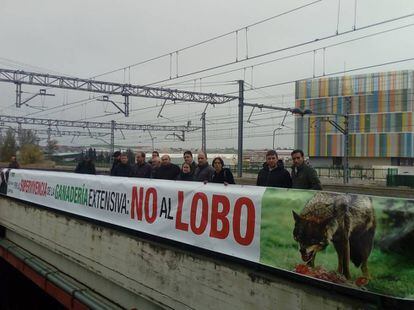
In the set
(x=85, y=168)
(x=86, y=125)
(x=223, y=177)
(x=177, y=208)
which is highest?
(x=86, y=125)

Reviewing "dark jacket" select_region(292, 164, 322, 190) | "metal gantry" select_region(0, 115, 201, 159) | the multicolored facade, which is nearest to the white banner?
"dark jacket" select_region(292, 164, 322, 190)

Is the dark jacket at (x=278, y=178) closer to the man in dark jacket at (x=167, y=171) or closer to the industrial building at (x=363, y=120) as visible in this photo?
the man in dark jacket at (x=167, y=171)

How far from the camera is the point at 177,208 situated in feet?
17.1

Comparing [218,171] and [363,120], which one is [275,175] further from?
[363,120]

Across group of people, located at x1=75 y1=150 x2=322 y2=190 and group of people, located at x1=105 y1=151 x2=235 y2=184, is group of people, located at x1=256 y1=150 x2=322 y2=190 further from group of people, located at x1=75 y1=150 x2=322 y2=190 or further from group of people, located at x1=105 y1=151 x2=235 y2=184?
group of people, located at x1=105 y1=151 x2=235 y2=184

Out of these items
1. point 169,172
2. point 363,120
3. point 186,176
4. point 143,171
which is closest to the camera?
point 186,176

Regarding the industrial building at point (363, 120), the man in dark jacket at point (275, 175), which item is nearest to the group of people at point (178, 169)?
the man in dark jacket at point (275, 175)

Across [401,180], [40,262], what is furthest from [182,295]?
[401,180]

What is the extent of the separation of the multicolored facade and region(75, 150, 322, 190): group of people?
63.3 meters

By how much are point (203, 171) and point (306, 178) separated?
168 cm

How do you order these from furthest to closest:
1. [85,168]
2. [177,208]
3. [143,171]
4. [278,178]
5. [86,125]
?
1. [86,125]
2. [85,168]
3. [143,171]
4. [278,178]
5. [177,208]

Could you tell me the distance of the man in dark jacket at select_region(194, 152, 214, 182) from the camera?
713 cm

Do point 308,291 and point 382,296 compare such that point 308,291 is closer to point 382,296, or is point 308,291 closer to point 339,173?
point 382,296

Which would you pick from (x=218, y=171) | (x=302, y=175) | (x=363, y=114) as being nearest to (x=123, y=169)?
(x=218, y=171)
